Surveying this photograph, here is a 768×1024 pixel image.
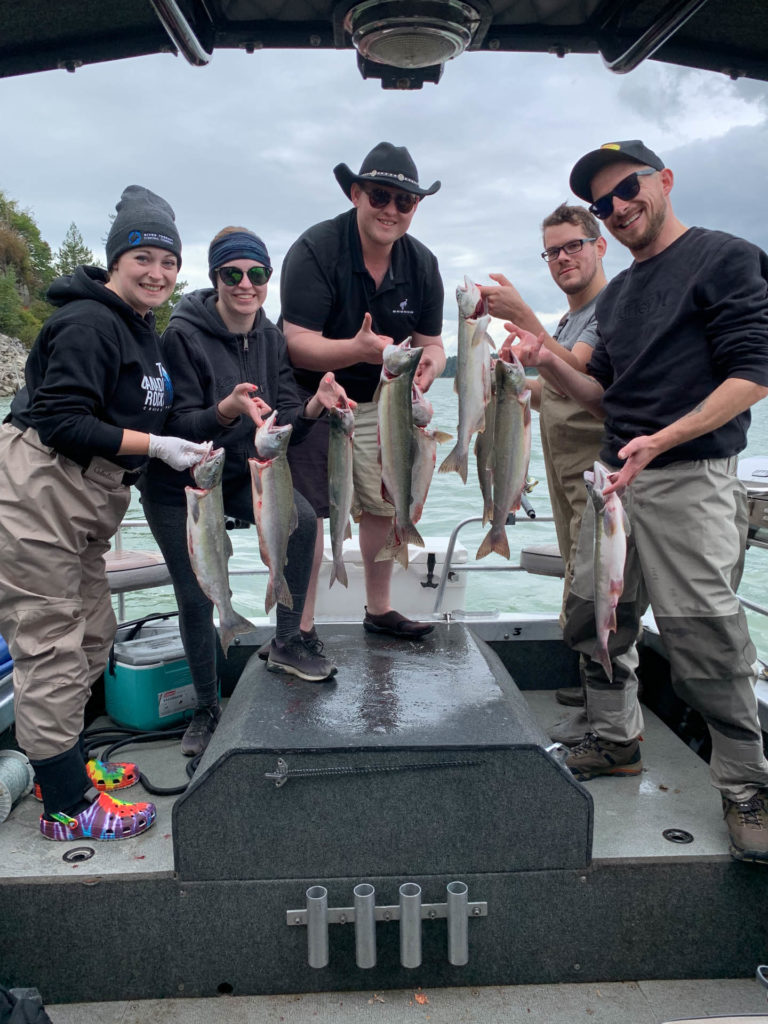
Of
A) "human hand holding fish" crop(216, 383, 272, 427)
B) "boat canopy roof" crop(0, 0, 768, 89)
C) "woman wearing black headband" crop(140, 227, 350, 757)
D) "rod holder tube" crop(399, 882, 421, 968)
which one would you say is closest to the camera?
"rod holder tube" crop(399, 882, 421, 968)

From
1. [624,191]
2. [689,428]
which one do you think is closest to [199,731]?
[689,428]

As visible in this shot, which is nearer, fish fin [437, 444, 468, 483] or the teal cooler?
fish fin [437, 444, 468, 483]

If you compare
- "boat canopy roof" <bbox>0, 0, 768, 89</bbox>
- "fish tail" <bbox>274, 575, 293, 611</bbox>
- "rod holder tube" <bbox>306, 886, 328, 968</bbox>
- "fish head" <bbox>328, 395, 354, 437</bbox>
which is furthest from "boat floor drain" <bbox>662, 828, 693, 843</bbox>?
"boat canopy roof" <bbox>0, 0, 768, 89</bbox>

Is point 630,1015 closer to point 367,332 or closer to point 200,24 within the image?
point 367,332

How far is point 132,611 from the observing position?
42.0ft

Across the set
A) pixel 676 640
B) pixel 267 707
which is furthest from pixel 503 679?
pixel 267 707

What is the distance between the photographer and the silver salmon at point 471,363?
2.96m

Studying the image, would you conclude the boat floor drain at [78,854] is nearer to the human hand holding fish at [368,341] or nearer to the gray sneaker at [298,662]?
the gray sneaker at [298,662]

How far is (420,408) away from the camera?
2.99 m

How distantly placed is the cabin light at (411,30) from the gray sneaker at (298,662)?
231 cm

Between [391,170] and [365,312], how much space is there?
2.14 feet

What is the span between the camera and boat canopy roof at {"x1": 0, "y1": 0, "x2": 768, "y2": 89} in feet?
8.61

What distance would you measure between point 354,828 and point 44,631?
1.34 m

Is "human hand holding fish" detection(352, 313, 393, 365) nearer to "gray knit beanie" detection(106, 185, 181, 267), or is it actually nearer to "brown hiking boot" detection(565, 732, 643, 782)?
"gray knit beanie" detection(106, 185, 181, 267)
